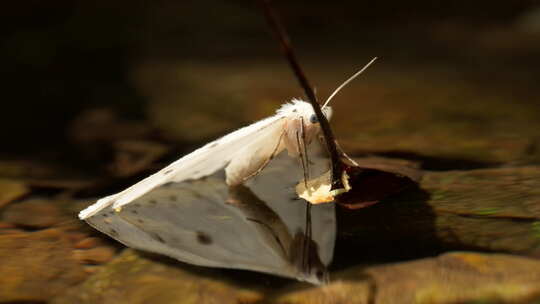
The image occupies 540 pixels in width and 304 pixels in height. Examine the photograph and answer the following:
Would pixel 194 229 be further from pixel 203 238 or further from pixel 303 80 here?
pixel 303 80

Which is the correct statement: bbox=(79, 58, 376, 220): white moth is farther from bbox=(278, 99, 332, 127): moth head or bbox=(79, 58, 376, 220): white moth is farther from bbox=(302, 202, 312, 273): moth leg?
bbox=(302, 202, 312, 273): moth leg

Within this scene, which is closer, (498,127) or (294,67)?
(294,67)

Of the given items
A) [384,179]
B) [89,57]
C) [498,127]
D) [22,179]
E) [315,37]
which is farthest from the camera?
[315,37]

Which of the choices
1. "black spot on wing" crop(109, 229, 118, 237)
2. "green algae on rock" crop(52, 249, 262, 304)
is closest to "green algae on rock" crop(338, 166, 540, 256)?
"green algae on rock" crop(52, 249, 262, 304)

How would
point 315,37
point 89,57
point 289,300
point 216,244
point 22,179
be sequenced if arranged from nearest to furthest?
point 289,300, point 216,244, point 22,179, point 89,57, point 315,37

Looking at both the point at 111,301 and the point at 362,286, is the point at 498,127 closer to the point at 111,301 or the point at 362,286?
the point at 362,286

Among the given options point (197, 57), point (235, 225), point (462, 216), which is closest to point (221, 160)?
point (235, 225)

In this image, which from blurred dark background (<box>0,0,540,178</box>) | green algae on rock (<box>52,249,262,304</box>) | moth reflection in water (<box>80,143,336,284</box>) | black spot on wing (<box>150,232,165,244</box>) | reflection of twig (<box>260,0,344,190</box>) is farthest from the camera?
blurred dark background (<box>0,0,540,178</box>)

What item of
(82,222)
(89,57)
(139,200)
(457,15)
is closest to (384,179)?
(139,200)
